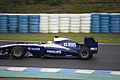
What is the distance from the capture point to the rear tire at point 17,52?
902cm

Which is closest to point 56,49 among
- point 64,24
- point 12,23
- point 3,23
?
point 64,24

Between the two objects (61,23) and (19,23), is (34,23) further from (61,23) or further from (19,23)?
(61,23)

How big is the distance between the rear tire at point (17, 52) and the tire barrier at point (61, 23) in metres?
9.52

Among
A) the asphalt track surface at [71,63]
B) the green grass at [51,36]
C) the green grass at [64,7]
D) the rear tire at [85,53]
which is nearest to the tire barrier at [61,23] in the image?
the green grass at [51,36]

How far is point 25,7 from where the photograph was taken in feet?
87.2

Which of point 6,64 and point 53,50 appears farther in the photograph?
point 53,50

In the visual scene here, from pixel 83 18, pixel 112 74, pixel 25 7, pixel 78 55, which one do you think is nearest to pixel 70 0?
pixel 25 7

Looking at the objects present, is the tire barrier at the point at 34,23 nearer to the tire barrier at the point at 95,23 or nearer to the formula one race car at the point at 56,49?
the tire barrier at the point at 95,23

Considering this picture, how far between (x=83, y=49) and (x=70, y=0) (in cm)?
1939

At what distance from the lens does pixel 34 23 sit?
18484 millimetres

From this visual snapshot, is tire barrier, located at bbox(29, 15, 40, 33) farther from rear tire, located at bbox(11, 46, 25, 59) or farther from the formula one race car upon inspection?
rear tire, located at bbox(11, 46, 25, 59)

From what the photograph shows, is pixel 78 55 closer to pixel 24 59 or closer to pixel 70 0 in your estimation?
pixel 24 59

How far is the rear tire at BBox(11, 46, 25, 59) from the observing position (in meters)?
9.02

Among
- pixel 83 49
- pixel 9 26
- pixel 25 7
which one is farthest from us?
pixel 25 7
